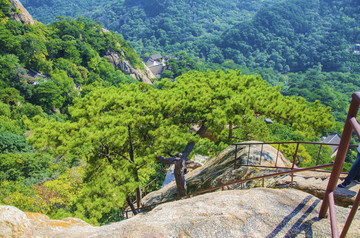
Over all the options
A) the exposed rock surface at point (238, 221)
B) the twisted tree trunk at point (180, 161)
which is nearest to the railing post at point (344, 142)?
the exposed rock surface at point (238, 221)

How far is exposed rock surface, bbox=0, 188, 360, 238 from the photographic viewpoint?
9.86ft

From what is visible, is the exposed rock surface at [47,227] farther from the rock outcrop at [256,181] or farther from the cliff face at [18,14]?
the cliff face at [18,14]

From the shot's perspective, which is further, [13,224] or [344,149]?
[13,224]

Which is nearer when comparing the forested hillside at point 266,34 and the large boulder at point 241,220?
the large boulder at point 241,220

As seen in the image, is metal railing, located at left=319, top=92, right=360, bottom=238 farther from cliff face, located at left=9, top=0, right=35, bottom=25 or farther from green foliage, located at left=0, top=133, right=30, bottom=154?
cliff face, located at left=9, top=0, right=35, bottom=25

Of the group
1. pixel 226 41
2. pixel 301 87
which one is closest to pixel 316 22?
pixel 226 41

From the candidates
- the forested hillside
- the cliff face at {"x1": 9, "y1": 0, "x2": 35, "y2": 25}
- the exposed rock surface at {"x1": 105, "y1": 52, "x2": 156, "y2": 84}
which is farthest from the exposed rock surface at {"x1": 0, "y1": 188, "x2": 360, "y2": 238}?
the forested hillside

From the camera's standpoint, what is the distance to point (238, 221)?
131 inches

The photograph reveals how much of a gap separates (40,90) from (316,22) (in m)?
156

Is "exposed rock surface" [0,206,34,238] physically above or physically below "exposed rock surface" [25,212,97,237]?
above

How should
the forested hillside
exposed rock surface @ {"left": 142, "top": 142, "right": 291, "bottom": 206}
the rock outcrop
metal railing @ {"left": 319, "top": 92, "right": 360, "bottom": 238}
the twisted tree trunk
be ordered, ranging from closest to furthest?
metal railing @ {"left": 319, "top": 92, "right": 360, "bottom": 238} < the rock outcrop < exposed rock surface @ {"left": 142, "top": 142, "right": 291, "bottom": 206} < the twisted tree trunk < the forested hillside

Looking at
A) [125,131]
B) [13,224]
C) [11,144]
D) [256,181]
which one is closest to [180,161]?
[125,131]

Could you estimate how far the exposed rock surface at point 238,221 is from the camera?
9.86 ft

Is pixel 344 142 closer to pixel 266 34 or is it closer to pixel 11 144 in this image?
pixel 11 144
